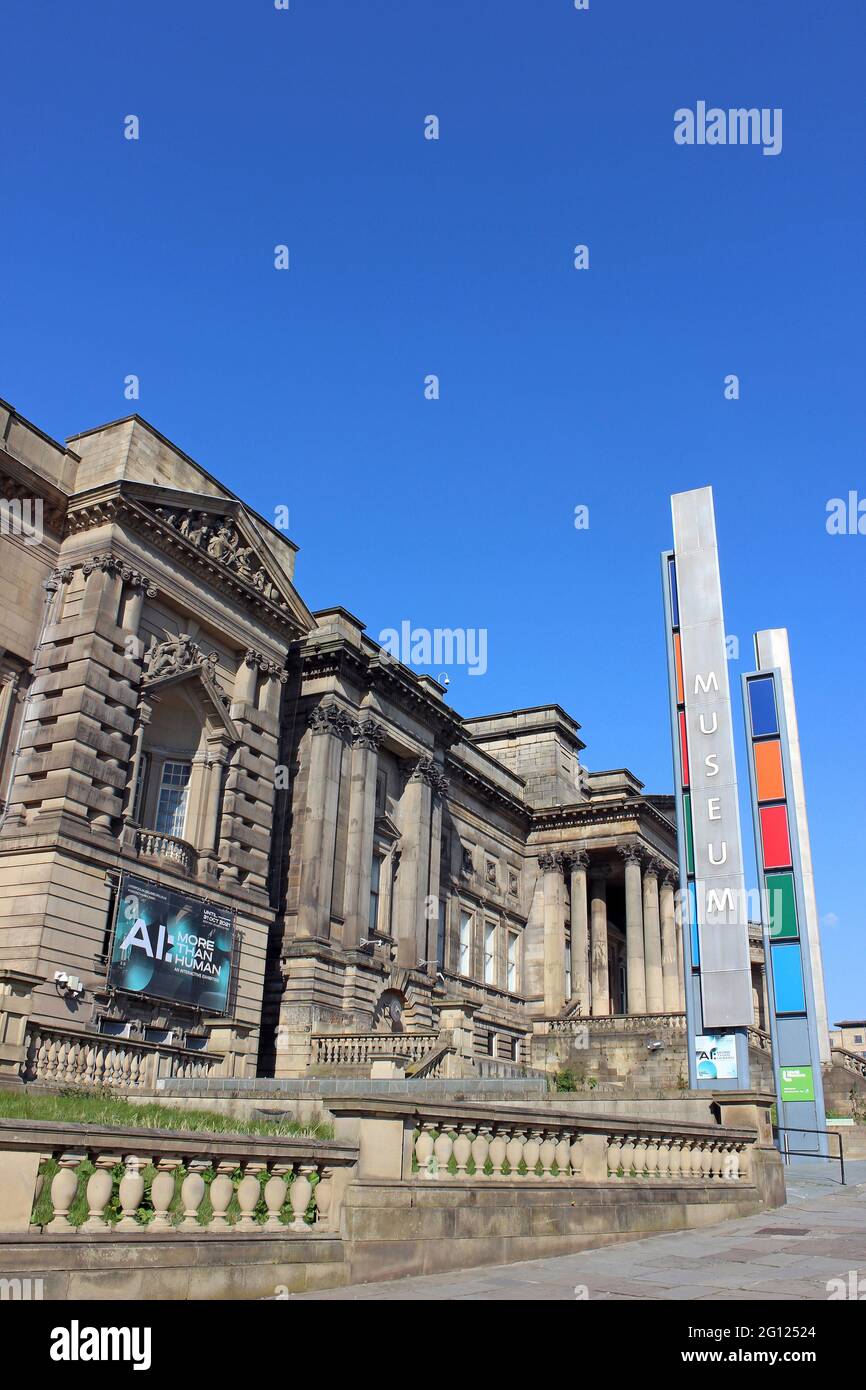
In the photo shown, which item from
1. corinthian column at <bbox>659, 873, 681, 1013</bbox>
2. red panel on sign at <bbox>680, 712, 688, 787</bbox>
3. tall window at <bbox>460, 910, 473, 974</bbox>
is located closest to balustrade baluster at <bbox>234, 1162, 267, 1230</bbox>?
red panel on sign at <bbox>680, 712, 688, 787</bbox>

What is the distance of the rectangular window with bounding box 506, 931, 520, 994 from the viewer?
5597cm

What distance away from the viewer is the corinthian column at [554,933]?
55.8m

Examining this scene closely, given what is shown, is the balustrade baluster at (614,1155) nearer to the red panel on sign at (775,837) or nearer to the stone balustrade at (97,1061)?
the stone balustrade at (97,1061)

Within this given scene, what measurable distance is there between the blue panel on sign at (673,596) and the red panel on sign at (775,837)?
6067 mm

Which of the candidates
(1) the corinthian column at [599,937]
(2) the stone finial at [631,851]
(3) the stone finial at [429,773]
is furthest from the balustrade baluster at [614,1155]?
(1) the corinthian column at [599,937]

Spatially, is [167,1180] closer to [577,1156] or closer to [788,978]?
[577,1156]

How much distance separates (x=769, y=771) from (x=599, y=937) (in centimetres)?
2889

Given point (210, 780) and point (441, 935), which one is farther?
point (441, 935)

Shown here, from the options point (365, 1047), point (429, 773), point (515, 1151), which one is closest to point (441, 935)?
point (429, 773)

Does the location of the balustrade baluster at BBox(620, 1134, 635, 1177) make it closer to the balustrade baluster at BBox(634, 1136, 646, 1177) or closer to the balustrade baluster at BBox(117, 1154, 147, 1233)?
the balustrade baluster at BBox(634, 1136, 646, 1177)

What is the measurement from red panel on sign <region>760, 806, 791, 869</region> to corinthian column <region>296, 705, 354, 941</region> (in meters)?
15.4

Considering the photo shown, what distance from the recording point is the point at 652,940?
57.0m
